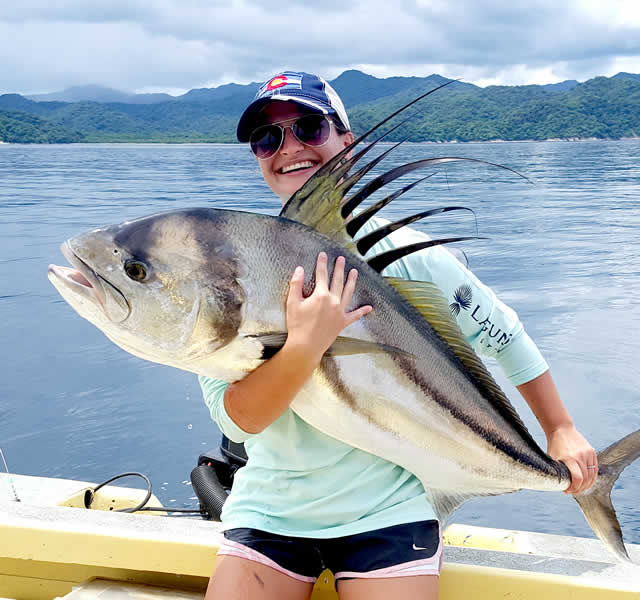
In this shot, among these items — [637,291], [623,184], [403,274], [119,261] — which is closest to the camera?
[119,261]

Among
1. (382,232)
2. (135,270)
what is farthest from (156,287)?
(382,232)

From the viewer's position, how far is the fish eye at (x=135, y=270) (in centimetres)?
138

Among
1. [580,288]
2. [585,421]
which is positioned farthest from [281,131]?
[580,288]

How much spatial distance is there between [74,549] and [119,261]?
1224 millimetres

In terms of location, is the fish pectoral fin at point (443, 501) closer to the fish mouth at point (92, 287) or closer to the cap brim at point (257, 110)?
the fish mouth at point (92, 287)

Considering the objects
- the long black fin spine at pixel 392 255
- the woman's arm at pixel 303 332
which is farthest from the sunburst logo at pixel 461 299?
the woman's arm at pixel 303 332

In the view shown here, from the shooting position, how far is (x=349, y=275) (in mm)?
1525

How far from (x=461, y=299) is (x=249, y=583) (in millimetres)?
941

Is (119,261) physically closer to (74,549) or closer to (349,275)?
(349,275)

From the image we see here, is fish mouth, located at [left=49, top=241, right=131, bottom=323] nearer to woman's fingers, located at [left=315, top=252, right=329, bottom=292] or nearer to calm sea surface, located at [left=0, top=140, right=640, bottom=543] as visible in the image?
woman's fingers, located at [left=315, top=252, right=329, bottom=292]

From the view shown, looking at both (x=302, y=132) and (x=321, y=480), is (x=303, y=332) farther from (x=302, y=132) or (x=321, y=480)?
(x=302, y=132)

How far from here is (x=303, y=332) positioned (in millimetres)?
1439

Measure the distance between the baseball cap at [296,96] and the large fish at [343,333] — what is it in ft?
1.80

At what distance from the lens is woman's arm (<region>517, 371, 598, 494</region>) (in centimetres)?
185
